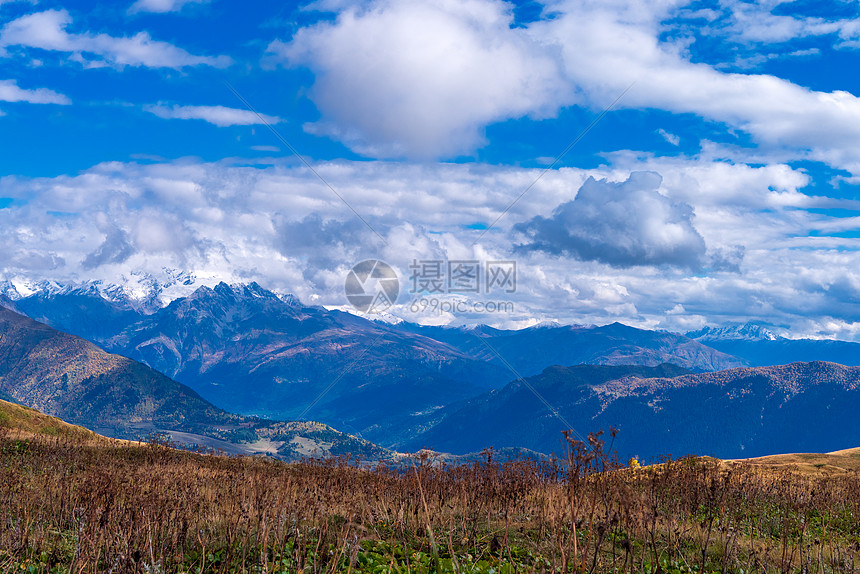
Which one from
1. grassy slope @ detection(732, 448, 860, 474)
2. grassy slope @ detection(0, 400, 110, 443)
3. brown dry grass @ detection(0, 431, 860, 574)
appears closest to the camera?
brown dry grass @ detection(0, 431, 860, 574)

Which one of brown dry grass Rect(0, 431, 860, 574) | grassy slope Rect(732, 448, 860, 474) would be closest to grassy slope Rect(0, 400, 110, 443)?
brown dry grass Rect(0, 431, 860, 574)

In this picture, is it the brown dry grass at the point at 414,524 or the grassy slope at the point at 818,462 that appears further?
the grassy slope at the point at 818,462

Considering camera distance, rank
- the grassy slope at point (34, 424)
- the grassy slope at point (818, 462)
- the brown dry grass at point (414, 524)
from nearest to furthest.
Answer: the brown dry grass at point (414, 524), the grassy slope at point (818, 462), the grassy slope at point (34, 424)

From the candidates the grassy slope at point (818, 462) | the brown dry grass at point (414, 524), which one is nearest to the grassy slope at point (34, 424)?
the brown dry grass at point (414, 524)

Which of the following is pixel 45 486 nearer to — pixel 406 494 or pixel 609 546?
pixel 406 494

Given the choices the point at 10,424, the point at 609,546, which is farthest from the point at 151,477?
the point at 10,424

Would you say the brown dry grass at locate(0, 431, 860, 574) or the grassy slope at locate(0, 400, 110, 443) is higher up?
the brown dry grass at locate(0, 431, 860, 574)

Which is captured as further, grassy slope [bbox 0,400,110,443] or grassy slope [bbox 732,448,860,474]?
grassy slope [bbox 0,400,110,443]

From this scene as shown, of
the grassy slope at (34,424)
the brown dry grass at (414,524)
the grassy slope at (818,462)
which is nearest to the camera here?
the brown dry grass at (414,524)

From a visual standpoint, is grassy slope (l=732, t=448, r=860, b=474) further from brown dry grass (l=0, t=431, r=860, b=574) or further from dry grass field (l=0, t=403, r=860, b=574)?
brown dry grass (l=0, t=431, r=860, b=574)

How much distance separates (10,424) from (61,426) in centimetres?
278

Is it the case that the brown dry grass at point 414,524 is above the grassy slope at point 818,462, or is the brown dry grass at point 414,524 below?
above

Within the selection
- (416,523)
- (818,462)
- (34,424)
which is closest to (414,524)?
(416,523)

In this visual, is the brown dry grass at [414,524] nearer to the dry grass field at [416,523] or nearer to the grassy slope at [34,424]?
the dry grass field at [416,523]
